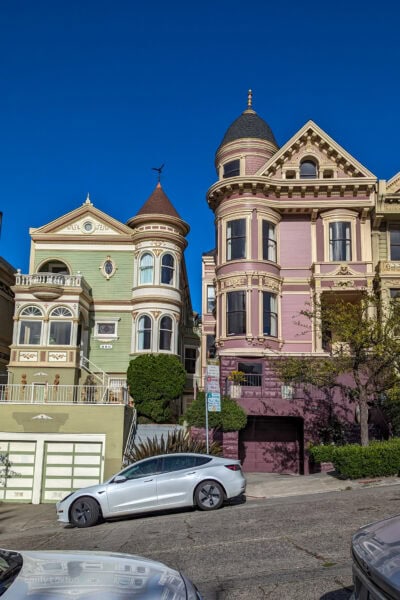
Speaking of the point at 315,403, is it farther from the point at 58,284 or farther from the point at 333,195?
the point at 58,284

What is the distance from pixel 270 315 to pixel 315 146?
8.42 metres

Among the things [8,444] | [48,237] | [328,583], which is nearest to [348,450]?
[328,583]

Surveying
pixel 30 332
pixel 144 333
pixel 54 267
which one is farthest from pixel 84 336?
pixel 54 267

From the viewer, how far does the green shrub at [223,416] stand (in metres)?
21.6

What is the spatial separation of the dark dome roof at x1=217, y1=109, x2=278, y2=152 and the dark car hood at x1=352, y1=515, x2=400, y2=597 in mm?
25299

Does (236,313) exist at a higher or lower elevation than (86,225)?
lower

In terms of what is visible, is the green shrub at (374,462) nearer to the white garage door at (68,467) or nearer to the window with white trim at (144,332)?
the white garage door at (68,467)

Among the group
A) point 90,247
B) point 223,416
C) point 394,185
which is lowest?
point 223,416

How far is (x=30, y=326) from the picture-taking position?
25.5 m

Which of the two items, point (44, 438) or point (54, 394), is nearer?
point (44, 438)

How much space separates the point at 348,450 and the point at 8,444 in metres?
12.0

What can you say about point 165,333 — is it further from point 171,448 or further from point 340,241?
point 171,448

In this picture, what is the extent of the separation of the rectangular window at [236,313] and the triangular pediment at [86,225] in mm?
6594

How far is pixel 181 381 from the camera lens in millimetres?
25016
